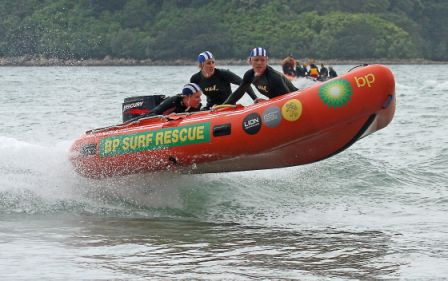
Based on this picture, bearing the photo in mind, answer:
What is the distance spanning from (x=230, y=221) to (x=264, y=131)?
1.07 m

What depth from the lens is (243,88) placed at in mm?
10867

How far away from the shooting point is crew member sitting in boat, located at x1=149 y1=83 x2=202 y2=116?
36.6 ft

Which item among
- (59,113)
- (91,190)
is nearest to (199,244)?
(91,190)

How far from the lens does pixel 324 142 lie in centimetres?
1024

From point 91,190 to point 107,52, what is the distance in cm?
9409

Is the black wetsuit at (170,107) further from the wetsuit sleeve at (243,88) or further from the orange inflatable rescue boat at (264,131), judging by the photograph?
the wetsuit sleeve at (243,88)

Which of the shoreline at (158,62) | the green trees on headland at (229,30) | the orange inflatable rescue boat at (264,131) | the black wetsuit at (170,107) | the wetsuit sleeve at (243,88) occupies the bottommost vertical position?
the orange inflatable rescue boat at (264,131)

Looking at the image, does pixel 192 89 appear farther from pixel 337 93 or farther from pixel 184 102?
pixel 337 93

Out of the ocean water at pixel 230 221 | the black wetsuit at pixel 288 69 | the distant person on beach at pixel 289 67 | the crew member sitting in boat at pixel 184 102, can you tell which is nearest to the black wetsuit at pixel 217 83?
the crew member sitting in boat at pixel 184 102

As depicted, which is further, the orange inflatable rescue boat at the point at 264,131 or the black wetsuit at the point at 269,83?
the black wetsuit at the point at 269,83

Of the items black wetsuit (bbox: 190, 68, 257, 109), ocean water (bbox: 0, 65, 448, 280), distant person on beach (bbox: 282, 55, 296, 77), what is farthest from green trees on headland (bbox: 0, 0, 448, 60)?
black wetsuit (bbox: 190, 68, 257, 109)

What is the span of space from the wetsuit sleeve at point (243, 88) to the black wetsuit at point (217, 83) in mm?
581

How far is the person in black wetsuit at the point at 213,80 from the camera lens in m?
11.4

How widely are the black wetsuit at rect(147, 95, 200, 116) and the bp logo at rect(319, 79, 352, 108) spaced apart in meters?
2.14
